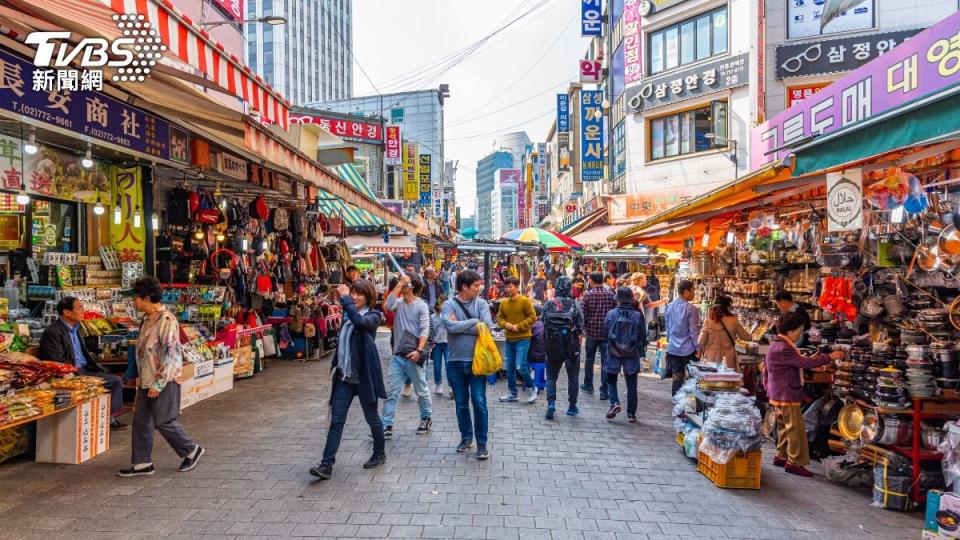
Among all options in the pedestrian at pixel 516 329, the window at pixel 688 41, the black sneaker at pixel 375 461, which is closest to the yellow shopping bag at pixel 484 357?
the black sneaker at pixel 375 461

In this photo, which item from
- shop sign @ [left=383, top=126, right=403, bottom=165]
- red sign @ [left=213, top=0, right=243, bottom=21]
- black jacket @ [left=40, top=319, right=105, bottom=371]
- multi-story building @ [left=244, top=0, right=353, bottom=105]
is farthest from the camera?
multi-story building @ [left=244, top=0, right=353, bottom=105]

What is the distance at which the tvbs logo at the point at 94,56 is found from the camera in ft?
14.0

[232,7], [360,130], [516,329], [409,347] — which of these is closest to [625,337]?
[516,329]

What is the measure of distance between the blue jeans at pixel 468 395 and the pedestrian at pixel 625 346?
2396mm

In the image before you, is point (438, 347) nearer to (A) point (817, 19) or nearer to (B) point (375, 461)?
(B) point (375, 461)

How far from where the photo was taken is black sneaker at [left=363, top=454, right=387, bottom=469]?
17.6ft

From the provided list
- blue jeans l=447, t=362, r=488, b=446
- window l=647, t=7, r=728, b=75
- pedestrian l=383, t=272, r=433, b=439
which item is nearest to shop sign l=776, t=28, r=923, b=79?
window l=647, t=7, r=728, b=75

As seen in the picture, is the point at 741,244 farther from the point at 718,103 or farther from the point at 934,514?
the point at 718,103

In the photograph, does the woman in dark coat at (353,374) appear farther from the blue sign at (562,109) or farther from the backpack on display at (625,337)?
the blue sign at (562,109)

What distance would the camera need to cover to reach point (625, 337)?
7355 mm

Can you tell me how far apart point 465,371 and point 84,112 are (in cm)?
491

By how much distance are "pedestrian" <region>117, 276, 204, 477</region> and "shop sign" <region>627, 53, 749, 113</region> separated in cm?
1823

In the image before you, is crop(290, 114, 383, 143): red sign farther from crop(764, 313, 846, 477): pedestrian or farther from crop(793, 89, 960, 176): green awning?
crop(793, 89, 960, 176): green awning

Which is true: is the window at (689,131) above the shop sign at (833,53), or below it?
below
